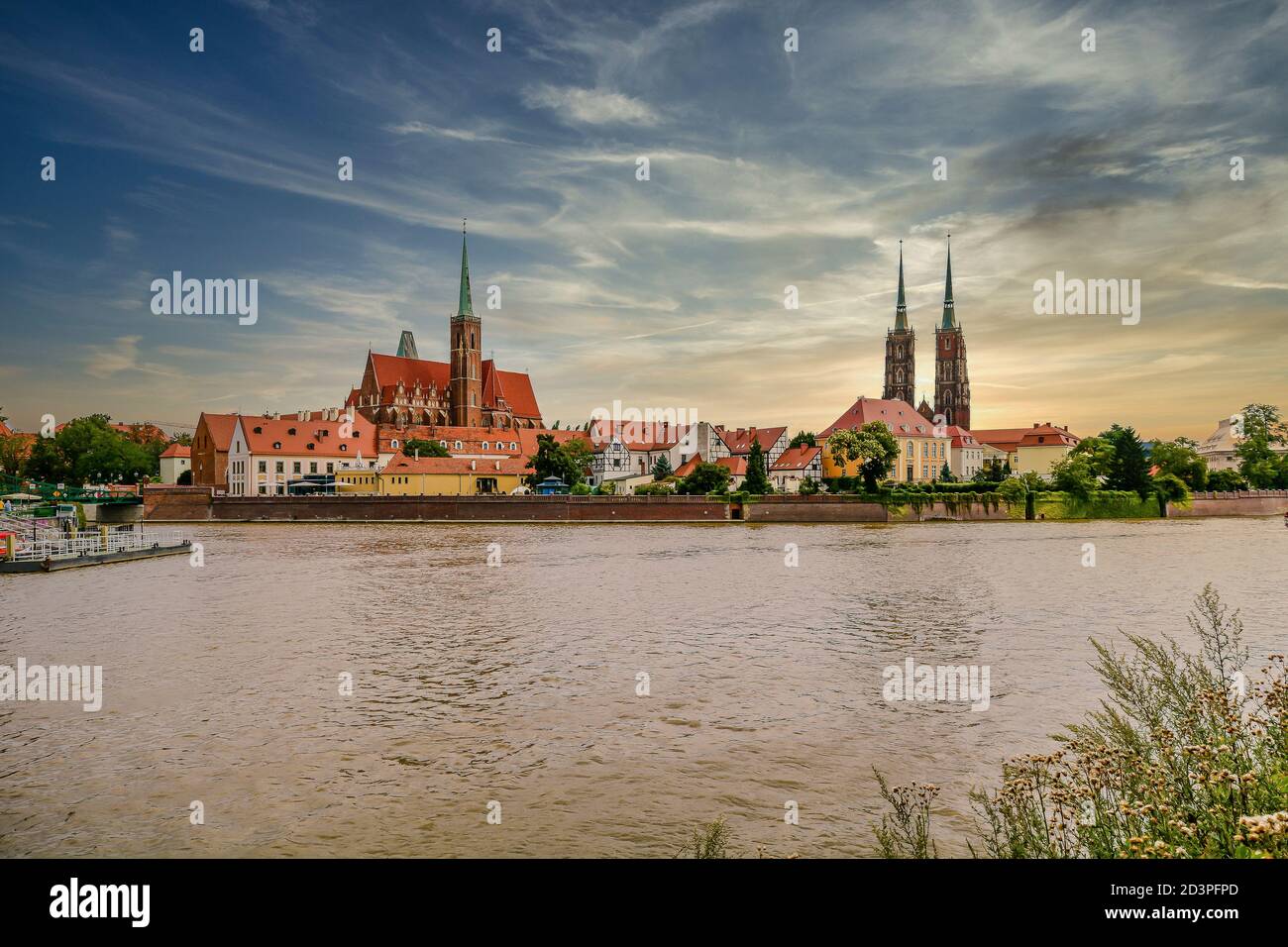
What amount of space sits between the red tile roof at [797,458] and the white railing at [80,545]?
2681 inches

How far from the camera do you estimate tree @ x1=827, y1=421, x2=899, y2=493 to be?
74.4 metres

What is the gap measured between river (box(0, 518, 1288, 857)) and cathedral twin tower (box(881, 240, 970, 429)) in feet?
379

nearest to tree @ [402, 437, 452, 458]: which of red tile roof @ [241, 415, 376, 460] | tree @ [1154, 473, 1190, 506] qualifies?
red tile roof @ [241, 415, 376, 460]

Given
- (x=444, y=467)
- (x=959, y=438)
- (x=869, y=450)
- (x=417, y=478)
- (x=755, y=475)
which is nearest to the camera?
(x=755, y=475)

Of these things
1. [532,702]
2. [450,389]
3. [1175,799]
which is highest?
[450,389]

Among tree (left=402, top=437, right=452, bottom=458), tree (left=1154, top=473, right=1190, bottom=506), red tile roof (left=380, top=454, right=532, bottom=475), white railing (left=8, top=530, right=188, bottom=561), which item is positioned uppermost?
tree (left=402, top=437, right=452, bottom=458)

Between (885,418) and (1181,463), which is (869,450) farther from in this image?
(1181,463)

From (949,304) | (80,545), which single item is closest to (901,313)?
(949,304)

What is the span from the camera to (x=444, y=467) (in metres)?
89.1

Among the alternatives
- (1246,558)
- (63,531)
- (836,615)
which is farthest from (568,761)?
(63,531)

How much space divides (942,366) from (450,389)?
8783cm

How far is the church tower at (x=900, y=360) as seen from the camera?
144500 mm

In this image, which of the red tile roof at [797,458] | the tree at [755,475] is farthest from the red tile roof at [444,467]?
the tree at [755,475]

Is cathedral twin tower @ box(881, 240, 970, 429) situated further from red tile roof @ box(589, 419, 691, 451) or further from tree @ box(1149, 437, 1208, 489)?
tree @ box(1149, 437, 1208, 489)
